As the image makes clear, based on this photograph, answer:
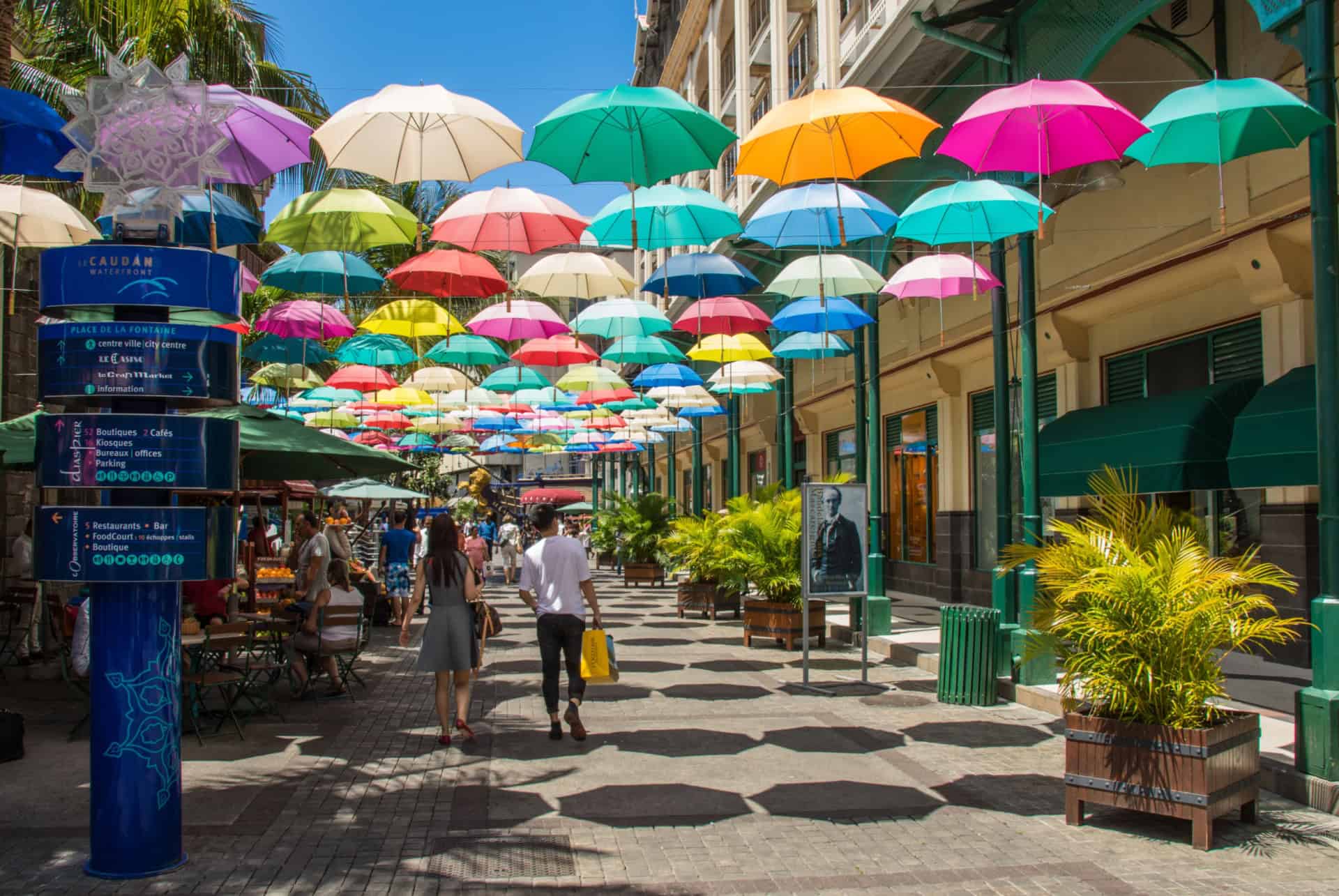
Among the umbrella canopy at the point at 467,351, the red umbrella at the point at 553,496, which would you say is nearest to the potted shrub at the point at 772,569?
the umbrella canopy at the point at 467,351

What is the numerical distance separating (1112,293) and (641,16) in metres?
36.4

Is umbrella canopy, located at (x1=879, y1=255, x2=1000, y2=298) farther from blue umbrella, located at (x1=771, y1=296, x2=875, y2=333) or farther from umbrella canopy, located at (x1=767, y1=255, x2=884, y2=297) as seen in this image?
blue umbrella, located at (x1=771, y1=296, x2=875, y2=333)

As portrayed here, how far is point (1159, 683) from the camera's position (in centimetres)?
657

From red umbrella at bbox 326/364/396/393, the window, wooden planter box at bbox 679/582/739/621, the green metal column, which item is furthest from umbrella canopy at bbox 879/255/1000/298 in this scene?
red umbrella at bbox 326/364/396/393

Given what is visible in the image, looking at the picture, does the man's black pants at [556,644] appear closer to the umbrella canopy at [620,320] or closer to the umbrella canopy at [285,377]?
the umbrella canopy at [620,320]

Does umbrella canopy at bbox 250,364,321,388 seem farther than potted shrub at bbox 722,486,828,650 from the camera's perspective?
Yes

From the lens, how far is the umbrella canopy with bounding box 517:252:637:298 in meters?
15.5

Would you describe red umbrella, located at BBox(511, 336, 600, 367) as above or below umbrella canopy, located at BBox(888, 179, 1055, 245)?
below

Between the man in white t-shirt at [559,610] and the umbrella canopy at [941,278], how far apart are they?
6189 mm

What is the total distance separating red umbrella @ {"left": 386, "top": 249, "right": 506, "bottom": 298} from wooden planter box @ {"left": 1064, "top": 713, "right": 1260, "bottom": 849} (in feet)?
32.6

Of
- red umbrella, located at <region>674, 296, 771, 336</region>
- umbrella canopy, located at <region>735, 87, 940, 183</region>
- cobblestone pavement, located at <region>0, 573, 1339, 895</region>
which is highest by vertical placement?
umbrella canopy, located at <region>735, 87, 940, 183</region>

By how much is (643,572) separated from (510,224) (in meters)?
18.1

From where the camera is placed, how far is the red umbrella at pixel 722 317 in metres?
17.0

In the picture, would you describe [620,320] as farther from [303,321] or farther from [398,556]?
[398,556]
